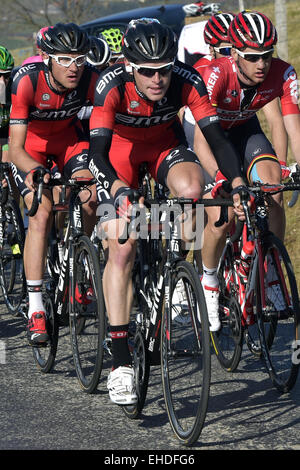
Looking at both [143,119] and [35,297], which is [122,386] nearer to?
[35,297]

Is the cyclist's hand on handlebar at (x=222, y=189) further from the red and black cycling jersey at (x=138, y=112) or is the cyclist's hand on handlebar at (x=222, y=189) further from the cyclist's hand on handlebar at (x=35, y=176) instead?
the cyclist's hand on handlebar at (x=35, y=176)

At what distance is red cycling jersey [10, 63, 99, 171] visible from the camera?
600 centimetres

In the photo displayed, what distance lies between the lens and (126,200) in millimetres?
4293

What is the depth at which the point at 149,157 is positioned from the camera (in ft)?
18.4

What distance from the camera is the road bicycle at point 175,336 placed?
13.9 ft

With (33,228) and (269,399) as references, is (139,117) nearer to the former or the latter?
(33,228)

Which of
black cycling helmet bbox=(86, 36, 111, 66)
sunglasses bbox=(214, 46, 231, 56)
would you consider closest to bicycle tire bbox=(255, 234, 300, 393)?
sunglasses bbox=(214, 46, 231, 56)

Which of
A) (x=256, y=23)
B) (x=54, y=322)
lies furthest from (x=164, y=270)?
(x=256, y=23)

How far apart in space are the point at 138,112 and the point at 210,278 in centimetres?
138

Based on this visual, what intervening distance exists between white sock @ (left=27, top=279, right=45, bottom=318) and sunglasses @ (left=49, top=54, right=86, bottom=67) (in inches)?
61.9

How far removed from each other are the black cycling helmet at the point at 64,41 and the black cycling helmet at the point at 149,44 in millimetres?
955

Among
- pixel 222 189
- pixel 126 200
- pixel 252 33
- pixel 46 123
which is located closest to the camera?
pixel 126 200

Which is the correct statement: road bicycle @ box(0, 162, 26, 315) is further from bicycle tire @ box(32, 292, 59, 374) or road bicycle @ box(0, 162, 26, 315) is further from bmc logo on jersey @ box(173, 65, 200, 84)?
bmc logo on jersey @ box(173, 65, 200, 84)

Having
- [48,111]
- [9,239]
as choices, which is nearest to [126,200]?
[48,111]
